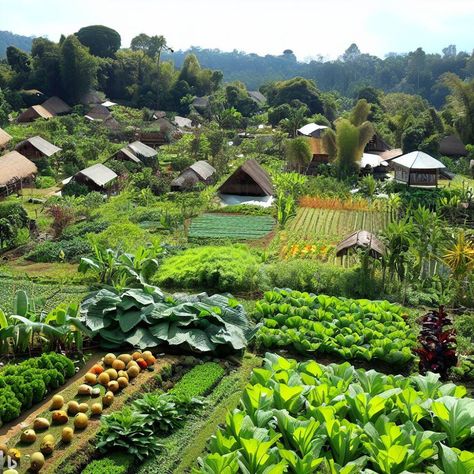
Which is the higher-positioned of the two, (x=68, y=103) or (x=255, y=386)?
(x=68, y=103)

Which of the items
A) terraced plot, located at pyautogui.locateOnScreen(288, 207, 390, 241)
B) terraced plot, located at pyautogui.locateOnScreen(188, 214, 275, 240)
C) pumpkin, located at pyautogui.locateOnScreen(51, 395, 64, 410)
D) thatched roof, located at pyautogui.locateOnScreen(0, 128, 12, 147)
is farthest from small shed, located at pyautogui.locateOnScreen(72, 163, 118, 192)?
pumpkin, located at pyautogui.locateOnScreen(51, 395, 64, 410)

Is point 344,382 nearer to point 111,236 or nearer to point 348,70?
point 111,236

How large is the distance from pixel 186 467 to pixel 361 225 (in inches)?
556

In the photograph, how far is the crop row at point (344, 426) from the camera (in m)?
6.77

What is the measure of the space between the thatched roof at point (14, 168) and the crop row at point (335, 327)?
15099 mm

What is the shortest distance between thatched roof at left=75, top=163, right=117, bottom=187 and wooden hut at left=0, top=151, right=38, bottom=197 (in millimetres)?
2293

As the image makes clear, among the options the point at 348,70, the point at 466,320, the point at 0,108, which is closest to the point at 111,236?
the point at 466,320

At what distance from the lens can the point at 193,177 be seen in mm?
25906

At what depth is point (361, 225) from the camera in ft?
66.8

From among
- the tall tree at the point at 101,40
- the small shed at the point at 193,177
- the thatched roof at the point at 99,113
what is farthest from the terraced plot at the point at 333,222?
the tall tree at the point at 101,40

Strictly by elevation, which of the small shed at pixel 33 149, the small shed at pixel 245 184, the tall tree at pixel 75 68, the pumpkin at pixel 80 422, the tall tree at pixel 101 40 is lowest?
the pumpkin at pixel 80 422

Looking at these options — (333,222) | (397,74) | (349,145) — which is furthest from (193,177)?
(397,74)

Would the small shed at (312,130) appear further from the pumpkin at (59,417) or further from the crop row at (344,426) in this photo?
the pumpkin at (59,417)

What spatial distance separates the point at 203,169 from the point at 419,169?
9.23 metres
